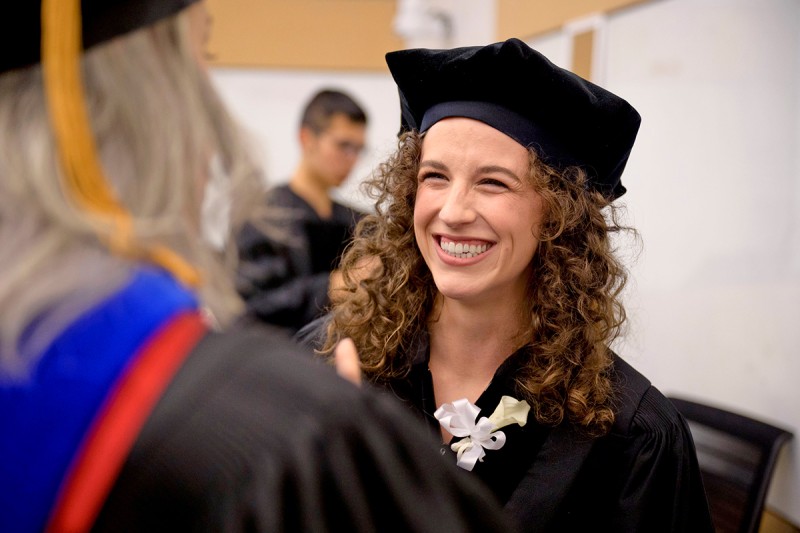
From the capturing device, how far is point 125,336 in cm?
60

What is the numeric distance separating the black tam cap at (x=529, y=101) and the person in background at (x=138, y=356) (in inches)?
34.9

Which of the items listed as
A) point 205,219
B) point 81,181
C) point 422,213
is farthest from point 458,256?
point 81,181

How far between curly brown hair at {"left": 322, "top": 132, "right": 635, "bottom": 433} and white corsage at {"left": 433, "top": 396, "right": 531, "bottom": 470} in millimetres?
48

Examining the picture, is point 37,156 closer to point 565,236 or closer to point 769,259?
point 565,236

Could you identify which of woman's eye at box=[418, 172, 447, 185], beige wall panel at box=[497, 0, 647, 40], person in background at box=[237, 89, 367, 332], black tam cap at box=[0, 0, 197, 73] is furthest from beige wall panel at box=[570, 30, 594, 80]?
black tam cap at box=[0, 0, 197, 73]

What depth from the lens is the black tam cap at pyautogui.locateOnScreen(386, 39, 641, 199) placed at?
56.7 inches

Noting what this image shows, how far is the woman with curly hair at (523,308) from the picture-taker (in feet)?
4.79

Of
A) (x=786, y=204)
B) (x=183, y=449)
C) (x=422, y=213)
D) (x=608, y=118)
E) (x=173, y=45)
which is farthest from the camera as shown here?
(x=786, y=204)

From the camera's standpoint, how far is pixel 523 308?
5.53ft

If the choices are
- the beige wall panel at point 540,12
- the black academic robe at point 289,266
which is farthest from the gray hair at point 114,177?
the beige wall panel at point 540,12

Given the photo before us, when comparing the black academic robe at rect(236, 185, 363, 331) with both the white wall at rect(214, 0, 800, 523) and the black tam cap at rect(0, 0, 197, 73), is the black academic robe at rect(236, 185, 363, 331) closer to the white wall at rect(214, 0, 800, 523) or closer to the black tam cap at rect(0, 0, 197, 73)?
the white wall at rect(214, 0, 800, 523)

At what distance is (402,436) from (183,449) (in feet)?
0.68

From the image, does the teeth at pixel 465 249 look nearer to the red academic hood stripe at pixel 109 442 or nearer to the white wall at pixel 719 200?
the red academic hood stripe at pixel 109 442

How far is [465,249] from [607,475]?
0.57 meters
